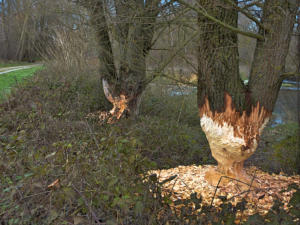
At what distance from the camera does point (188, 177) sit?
145 inches

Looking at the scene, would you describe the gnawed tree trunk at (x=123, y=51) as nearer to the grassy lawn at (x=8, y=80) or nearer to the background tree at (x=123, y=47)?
the background tree at (x=123, y=47)

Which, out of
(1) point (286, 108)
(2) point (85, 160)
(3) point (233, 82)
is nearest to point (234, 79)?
(3) point (233, 82)

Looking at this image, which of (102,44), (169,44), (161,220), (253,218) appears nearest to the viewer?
(253,218)

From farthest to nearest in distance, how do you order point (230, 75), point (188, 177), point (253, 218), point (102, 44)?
point (102, 44) → point (188, 177) → point (230, 75) → point (253, 218)

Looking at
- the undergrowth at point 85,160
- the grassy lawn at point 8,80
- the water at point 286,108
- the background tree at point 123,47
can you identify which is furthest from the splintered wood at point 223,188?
the grassy lawn at point 8,80

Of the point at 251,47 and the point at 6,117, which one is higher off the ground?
the point at 251,47

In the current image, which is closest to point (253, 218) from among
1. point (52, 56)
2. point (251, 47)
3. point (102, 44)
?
point (251, 47)

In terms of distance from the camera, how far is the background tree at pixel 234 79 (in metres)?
3.06

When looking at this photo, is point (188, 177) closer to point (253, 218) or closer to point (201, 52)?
point (201, 52)

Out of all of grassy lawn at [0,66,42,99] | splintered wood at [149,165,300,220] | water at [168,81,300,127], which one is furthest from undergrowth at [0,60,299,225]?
water at [168,81,300,127]

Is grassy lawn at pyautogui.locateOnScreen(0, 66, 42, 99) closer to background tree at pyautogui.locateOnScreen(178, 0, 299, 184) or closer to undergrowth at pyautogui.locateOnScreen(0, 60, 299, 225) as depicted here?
undergrowth at pyautogui.locateOnScreen(0, 60, 299, 225)

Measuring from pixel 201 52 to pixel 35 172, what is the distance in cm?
223

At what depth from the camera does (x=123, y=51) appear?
577cm

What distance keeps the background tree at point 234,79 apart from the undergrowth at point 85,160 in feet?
2.71
